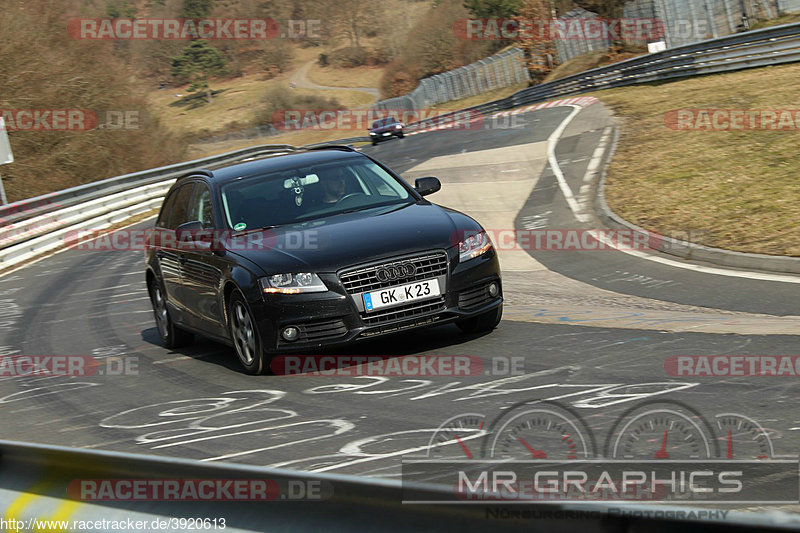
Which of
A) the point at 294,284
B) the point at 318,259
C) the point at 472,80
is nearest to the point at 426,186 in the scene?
the point at 318,259

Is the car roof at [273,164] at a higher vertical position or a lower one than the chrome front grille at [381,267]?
higher

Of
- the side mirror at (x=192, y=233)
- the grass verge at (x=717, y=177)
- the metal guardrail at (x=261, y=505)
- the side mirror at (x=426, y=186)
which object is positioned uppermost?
the side mirror at (x=192, y=233)

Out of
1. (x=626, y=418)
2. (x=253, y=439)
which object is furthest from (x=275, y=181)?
(x=626, y=418)

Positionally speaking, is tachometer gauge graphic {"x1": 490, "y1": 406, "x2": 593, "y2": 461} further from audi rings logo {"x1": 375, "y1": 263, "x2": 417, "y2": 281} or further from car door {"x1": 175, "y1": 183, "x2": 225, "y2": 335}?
car door {"x1": 175, "y1": 183, "x2": 225, "y2": 335}

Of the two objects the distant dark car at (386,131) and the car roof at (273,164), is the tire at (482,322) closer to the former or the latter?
the car roof at (273,164)

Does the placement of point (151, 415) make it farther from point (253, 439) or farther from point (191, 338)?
point (191, 338)

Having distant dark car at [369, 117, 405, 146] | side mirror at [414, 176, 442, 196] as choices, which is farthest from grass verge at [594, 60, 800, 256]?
distant dark car at [369, 117, 405, 146]

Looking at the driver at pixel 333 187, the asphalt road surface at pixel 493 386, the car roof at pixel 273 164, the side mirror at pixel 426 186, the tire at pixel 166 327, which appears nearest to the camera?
the asphalt road surface at pixel 493 386

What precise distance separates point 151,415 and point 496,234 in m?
10.2

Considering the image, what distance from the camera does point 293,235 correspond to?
26.6 ft

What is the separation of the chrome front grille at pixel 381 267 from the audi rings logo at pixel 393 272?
0.02 m

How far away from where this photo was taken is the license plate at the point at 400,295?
7500 millimetres

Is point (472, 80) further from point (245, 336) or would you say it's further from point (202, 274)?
point (245, 336)

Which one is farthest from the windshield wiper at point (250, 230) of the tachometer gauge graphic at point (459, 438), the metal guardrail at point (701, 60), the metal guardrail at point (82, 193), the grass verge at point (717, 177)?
the metal guardrail at point (701, 60)
